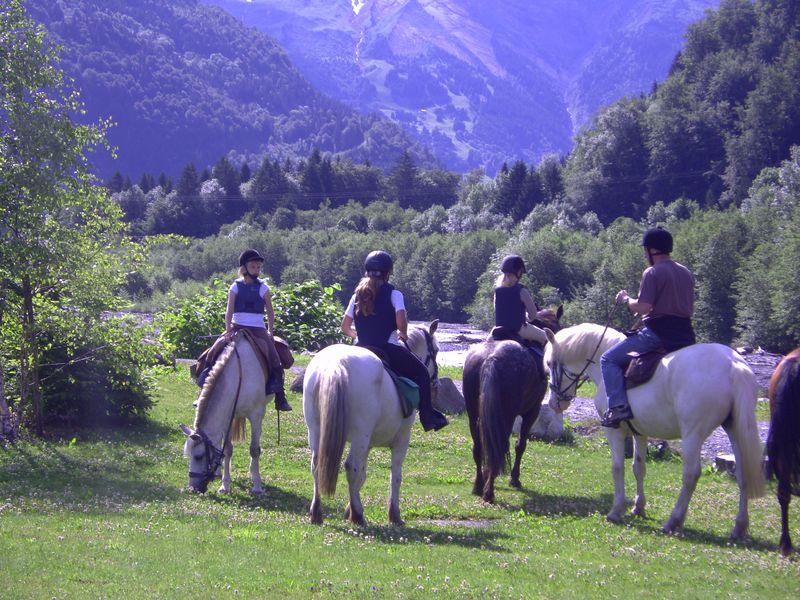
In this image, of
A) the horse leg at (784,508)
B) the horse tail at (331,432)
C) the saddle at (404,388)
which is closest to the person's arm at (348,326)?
the saddle at (404,388)

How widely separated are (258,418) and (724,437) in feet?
36.2

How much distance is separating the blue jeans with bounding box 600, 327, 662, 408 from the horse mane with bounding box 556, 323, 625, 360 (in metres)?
1.19

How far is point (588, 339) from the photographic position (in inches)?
520

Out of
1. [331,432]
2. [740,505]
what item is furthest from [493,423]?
[740,505]

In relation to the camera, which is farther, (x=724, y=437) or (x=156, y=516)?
(x=724, y=437)

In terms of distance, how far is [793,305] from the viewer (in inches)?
2062

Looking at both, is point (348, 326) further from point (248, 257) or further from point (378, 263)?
point (248, 257)

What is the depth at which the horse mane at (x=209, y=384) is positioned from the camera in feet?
41.0

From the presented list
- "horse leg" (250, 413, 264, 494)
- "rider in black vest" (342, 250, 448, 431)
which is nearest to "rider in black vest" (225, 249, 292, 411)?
"horse leg" (250, 413, 264, 494)

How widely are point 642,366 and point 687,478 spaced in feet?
4.49

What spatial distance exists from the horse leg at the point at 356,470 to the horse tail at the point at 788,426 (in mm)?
4354

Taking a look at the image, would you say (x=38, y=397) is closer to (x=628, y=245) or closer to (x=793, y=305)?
(x=793, y=305)

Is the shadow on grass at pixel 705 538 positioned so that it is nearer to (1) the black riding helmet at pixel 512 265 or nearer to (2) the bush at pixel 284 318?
(1) the black riding helmet at pixel 512 265

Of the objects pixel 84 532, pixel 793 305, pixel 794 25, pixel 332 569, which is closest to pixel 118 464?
pixel 84 532
